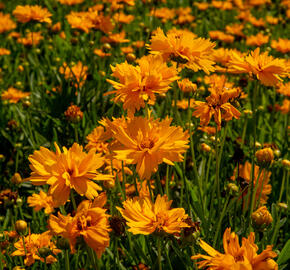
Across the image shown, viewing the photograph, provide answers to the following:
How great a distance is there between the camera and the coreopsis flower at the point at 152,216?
77 cm

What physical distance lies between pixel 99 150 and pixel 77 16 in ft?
4.44

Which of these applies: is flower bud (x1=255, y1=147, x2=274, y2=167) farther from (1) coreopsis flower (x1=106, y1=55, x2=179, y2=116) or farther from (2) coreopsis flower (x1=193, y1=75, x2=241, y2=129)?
(1) coreopsis flower (x1=106, y1=55, x2=179, y2=116)

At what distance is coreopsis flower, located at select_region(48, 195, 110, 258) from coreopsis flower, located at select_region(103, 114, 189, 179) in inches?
4.6

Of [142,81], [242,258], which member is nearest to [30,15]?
[142,81]

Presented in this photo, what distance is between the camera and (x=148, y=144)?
0.84m

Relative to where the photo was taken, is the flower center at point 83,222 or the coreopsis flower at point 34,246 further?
the coreopsis flower at point 34,246

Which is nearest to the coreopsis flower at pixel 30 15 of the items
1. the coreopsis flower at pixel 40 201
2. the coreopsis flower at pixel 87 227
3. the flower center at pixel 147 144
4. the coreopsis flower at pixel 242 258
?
the coreopsis flower at pixel 40 201

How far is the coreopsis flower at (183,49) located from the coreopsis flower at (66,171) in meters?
0.40

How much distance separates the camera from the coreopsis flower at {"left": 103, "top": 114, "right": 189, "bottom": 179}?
0.80 metres

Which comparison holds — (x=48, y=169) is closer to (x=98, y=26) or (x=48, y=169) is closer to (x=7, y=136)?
(x=7, y=136)

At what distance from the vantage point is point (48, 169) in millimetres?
762

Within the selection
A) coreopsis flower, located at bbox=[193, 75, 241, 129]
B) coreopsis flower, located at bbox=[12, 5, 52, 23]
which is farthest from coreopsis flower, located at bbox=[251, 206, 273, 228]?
coreopsis flower, located at bbox=[12, 5, 52, 23]

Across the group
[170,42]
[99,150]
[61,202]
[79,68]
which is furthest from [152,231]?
[79,68]

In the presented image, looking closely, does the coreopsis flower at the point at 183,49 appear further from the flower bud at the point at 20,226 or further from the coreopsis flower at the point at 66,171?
the flower bud at the point at 20,226
